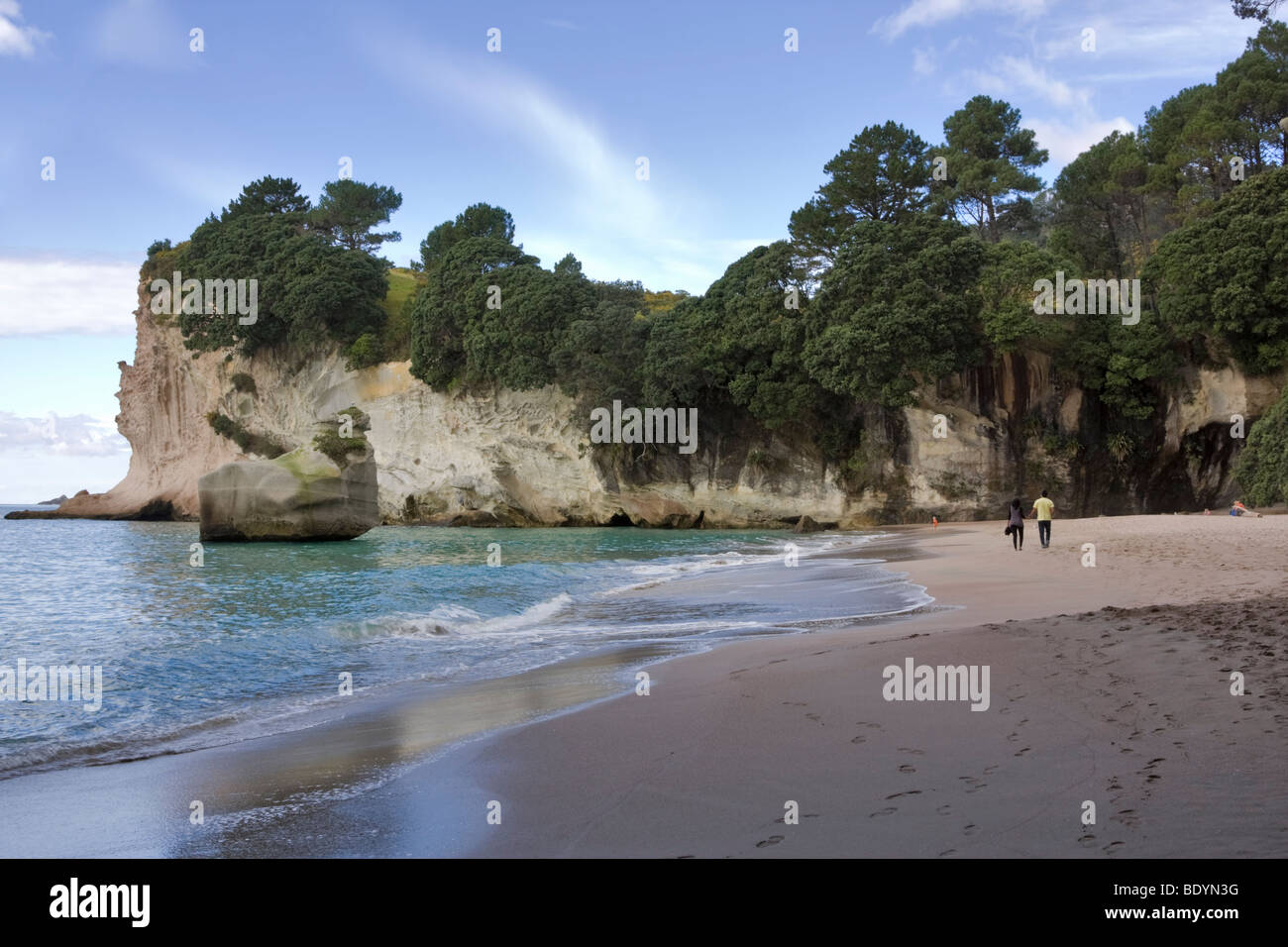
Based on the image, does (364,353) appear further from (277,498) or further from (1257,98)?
(1257,98)

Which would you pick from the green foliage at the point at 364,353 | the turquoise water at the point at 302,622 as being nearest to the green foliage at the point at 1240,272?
the turquoise water at the point at 302,622

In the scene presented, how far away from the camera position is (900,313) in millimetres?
40219

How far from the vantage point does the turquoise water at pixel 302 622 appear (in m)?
7.85

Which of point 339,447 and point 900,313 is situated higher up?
point 900,313

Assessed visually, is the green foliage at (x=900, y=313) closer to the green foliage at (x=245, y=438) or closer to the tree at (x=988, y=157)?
the tree at (x=988, y=157)

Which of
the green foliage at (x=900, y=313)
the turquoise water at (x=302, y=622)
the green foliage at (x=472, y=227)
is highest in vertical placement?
the green foliage at (x=472, y=227)

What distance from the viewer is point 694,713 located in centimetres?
643

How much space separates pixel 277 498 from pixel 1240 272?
38.7 m

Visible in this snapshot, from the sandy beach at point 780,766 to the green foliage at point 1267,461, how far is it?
28030 millimetres

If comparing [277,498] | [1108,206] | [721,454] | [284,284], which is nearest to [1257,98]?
[1108,206]

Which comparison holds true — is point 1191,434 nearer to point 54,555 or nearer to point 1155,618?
point 1155,618

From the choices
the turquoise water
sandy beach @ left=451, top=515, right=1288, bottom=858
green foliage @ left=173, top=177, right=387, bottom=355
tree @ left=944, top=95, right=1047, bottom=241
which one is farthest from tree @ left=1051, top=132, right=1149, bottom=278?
sandy beach @ left=451, top=515, right=1288, bottom=858

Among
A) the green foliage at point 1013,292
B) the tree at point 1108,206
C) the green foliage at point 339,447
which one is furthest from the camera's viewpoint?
the tree at point 1108,206

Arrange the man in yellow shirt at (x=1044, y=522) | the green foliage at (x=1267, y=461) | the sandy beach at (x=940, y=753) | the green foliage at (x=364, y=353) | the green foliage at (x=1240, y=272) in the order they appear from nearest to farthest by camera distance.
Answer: the sandy beach at (x=940, y=753) → the man in yellow shirt at (x=1044, y=522) → the green foliage at (x=1267, y=461) → the green foliage at (x=1240, y=272) → the green foliage at (x=364, y=353)
